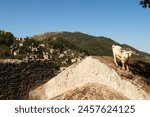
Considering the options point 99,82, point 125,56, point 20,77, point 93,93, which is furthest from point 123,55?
point 20,77

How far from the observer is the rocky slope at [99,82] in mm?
14273

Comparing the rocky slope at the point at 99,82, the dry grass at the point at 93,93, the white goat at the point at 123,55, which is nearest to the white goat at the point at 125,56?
the white goat at the point at 123,55

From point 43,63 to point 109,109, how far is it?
1231 cm

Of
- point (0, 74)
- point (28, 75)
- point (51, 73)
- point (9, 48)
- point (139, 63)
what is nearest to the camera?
point (139, 63)

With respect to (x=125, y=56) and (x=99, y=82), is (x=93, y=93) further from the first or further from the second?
(x=125, y=56)

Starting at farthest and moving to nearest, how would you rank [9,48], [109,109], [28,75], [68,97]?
1. [9,48]
2. [28,75]
3. [68,97]
4. [109,109]

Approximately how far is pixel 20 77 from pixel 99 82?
6601mm

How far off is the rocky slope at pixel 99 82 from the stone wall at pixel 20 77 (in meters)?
2.80

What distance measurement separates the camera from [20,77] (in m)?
21.0

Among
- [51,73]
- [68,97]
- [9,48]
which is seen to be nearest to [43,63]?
[51,73]

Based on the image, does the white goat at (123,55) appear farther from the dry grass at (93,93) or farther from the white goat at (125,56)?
the dry grass at (93,93)

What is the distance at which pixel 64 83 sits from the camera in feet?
58.5

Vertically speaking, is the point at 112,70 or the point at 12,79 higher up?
the point at 112,70

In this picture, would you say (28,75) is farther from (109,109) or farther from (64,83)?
(109,109)
